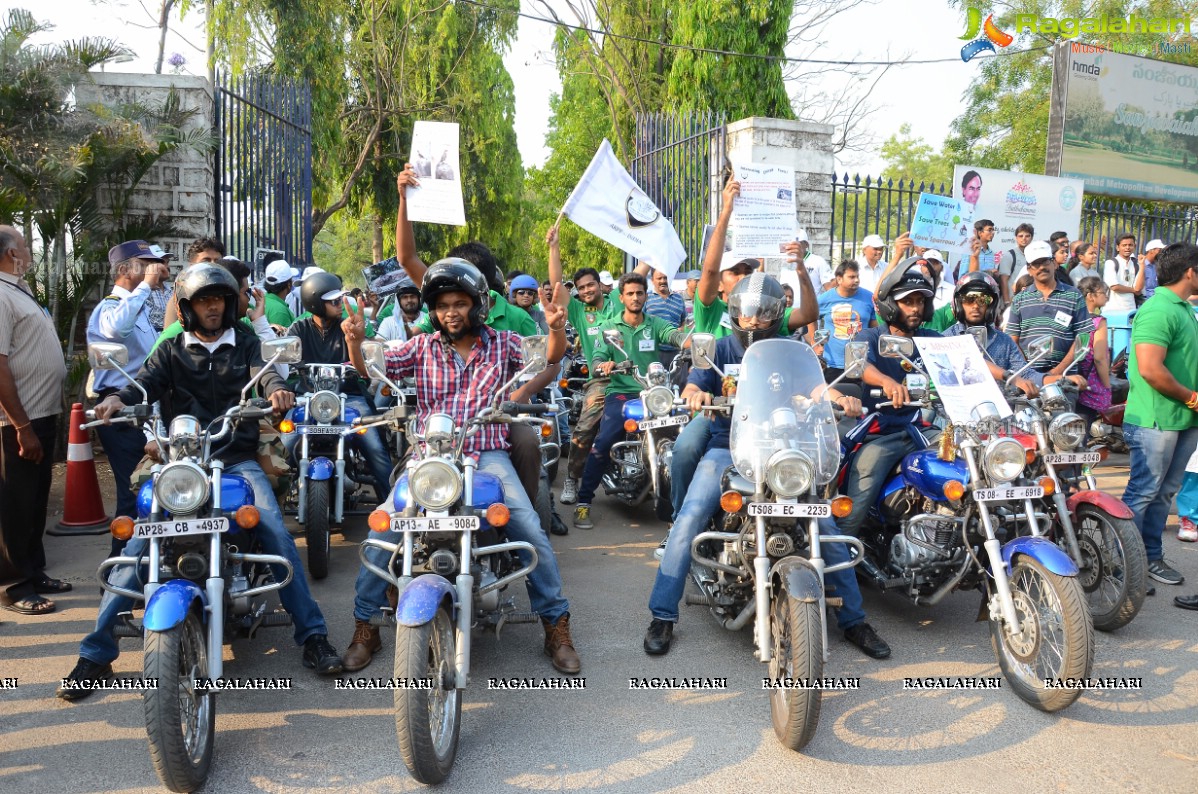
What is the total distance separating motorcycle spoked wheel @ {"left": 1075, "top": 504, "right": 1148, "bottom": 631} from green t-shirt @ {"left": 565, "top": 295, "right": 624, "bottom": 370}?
13.1 ft

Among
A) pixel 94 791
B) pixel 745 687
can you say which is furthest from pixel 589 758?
pixel 94 791

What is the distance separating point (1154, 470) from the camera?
548cm

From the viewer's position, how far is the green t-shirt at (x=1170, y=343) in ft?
17.6

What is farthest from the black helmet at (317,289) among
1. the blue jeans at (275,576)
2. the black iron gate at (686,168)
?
the black iron gate at (686,168)

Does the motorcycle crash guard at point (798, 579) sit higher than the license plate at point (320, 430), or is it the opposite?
the license plate at point (320, 430)

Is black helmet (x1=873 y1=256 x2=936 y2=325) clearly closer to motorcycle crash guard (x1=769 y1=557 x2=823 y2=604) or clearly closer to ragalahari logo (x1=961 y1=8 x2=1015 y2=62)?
motorcycle crash guard (x1=769 y1=557 x2=823 y2=604)

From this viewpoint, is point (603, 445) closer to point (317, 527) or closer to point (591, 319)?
point (591, 319)

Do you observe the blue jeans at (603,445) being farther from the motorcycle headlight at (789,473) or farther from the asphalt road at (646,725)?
the motorcycle headlight at (789,473)

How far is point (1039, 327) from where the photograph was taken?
7.46 metres

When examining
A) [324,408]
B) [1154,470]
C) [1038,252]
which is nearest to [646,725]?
[324,408]

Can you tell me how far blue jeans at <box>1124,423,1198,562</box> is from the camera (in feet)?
18.0

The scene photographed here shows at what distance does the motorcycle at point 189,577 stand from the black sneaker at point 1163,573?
17.1 feet

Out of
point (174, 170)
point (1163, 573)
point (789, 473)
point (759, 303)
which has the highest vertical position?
point (174, 170)

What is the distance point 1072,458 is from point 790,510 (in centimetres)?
210
